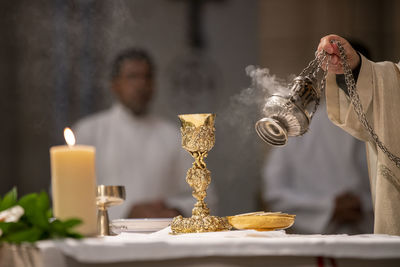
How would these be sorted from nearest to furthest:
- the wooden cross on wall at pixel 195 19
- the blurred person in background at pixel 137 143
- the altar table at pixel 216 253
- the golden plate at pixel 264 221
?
the altar table at pixel 216 253, the golden plate at pixel 264 221, the blurred person in background at pixel 137 143, the wooden cross on wall at pixel 195 19

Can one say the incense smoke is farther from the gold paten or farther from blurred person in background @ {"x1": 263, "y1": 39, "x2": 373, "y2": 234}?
the gold paten

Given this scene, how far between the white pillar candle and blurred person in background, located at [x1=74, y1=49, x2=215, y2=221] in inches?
112

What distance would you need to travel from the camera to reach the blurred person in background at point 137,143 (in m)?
4.07

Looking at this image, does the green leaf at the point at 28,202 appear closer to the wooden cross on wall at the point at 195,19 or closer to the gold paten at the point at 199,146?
the gold paten at the point at 199,146

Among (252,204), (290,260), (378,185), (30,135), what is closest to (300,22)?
(252,204)

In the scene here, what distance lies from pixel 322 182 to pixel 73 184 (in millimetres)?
3233

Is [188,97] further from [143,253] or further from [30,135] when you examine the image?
[143,253]

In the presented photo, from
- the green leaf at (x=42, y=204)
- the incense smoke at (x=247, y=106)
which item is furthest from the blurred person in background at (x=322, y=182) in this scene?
the green leaf at (x=42, y=204)

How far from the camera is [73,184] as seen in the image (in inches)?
42.8

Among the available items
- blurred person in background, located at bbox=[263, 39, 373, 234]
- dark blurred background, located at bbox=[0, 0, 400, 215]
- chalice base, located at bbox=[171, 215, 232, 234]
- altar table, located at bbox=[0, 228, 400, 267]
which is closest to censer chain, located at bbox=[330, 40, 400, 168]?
chalice base, located at bbox=[171, 215, 232, 234]

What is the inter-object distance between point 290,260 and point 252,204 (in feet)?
9.96

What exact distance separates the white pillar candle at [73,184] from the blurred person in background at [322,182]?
299 centimetres

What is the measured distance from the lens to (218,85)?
4.23 meters

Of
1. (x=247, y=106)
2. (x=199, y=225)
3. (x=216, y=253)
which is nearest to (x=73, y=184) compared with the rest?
(x=216, y=253)
